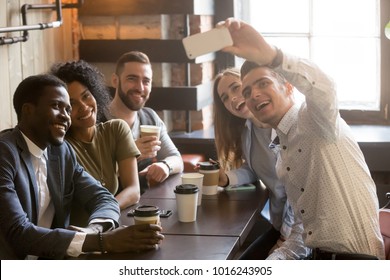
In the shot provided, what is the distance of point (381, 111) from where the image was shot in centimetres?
396

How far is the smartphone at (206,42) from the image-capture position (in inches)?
70.2

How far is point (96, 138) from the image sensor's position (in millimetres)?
2699

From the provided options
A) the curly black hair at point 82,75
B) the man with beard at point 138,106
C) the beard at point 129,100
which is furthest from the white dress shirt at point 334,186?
the beard at point 129,100

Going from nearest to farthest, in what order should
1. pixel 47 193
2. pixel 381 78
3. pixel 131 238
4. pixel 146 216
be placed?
1. pixel 131 238
2. pixel 146 216
3. pixel 47 193
4. pixel 381 78

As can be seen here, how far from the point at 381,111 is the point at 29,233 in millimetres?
2481

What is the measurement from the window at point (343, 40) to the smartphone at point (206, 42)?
2.18 meters

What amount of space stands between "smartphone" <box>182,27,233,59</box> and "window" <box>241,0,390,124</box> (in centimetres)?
218

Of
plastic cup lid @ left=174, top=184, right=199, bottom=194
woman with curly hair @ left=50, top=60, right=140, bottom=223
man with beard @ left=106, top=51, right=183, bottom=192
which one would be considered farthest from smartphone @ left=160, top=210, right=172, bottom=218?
man with beard @ left=106, top=51, right=183, bottom=192

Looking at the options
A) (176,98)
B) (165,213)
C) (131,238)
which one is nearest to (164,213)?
(165,213)

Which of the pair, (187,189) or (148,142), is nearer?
(187,189)

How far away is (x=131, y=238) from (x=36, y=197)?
34 cm

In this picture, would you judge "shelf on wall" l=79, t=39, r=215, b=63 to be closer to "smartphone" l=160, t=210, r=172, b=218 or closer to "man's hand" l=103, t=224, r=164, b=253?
"smartphone" l=160, t=210, r=172, b=218

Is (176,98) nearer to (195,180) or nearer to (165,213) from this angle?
(195,180)

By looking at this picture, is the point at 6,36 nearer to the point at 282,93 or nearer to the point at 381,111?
the point at 282,93
